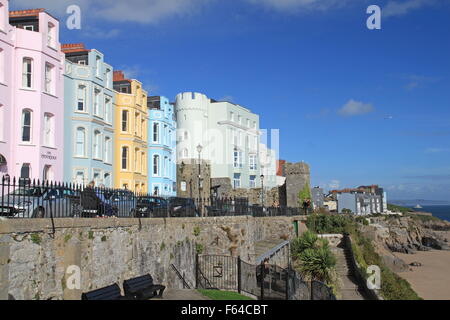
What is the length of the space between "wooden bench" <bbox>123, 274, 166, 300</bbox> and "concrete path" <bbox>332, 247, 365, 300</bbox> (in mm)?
13331

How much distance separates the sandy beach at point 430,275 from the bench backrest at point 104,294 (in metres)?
23.5

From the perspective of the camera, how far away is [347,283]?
84.5ft

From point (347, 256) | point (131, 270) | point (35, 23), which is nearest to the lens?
point (131, 270)

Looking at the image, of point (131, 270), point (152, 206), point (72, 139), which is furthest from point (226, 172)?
point (131, 270)

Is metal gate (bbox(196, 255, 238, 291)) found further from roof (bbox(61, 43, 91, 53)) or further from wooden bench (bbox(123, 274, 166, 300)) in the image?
roof (bbox(61, 43, 91, 53))

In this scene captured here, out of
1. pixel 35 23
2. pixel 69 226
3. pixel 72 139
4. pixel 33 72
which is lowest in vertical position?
pixel 69 226

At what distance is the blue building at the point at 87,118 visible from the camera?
26.9 meters

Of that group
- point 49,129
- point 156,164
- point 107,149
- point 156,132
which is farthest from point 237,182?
point 49,129

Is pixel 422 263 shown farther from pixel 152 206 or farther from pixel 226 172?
pixel 152 206

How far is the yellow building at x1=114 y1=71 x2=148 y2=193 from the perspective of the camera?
32.5 m

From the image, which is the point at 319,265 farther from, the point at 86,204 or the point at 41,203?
the point at 41,203

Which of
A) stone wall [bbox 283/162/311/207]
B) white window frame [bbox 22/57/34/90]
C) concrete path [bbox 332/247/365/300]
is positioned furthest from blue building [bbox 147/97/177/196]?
stone wall [bbox 283/162/311/207]

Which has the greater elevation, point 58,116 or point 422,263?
point 58,116
